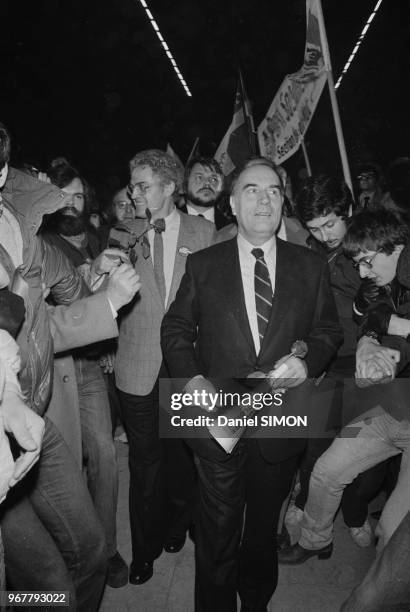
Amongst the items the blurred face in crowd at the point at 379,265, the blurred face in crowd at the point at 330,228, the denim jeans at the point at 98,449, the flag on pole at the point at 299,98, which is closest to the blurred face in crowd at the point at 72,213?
the denim jeans at the point at 98,449

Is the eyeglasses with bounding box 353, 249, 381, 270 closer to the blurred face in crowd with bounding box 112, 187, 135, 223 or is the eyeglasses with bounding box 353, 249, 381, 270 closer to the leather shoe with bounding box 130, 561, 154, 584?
the leather shoe with bounding box 130, 561, 154, 584

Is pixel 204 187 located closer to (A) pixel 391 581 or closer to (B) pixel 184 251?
(B) pixel 184 251

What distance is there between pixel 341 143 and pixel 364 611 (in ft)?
11.1

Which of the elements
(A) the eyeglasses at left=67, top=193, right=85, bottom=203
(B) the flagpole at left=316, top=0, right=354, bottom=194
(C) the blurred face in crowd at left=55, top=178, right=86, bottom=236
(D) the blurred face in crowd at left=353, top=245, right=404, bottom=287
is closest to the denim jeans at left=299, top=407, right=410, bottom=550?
(D) the blurred face in crowd at left=353, top=245, right=404, bottom=287

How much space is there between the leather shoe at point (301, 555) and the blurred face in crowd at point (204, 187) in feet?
9.72

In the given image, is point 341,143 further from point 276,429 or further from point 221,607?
point 221,607

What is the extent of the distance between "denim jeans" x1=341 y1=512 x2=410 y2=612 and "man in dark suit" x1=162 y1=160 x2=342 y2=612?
2.25 ft

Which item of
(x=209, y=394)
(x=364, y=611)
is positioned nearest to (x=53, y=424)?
(x=209, y=394)

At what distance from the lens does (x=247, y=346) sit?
248 cm

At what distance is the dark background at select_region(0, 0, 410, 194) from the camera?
29.3 feet

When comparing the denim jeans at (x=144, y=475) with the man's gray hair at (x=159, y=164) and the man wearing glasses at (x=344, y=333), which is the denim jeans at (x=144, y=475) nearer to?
the man wearing glasses at (x=344, y=333)

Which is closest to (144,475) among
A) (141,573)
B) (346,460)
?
(141,573)

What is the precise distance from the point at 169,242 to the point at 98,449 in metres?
1.30

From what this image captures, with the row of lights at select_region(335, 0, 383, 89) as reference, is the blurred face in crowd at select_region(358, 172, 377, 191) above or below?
below
